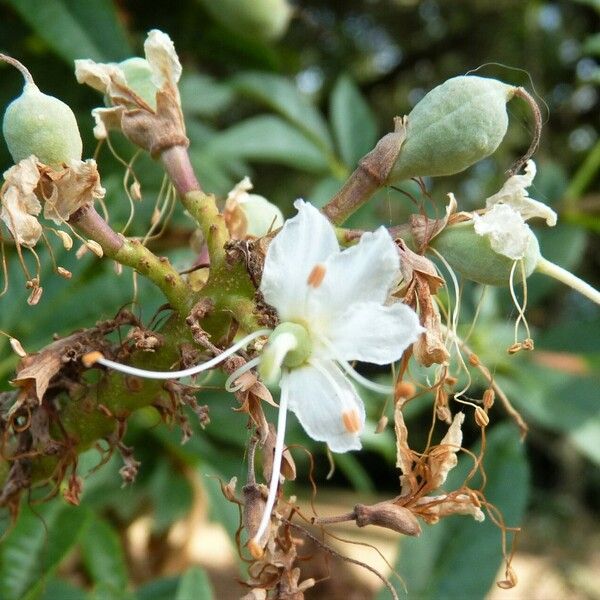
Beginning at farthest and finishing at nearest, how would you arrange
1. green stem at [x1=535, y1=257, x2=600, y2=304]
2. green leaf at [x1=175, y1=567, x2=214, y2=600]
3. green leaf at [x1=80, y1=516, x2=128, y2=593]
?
green leaf at [x1=80, y1=516, x2=128, y2=593] → green leaf at [x1=175, y1=567, x2=214, y2=600] → green stem at [x1=535, y1=257, x2=600, y2=304]

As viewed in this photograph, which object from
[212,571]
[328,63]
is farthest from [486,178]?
[212,571]

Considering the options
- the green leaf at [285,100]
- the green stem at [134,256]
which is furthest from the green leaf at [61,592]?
the green leaf at [285,100]

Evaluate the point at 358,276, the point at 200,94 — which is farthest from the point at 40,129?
the point at 200,94

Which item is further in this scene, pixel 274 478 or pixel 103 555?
pixel 103 555

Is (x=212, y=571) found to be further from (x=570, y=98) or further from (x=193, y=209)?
(x=193, y=209)

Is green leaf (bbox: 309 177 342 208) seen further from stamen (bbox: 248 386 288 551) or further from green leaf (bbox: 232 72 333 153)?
stamen (bbox: 248 386 288 551)

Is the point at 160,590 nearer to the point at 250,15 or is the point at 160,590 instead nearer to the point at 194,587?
the point at 194,587

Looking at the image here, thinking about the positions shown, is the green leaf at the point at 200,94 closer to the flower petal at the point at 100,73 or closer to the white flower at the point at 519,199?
the flower petal at the point at 100,73

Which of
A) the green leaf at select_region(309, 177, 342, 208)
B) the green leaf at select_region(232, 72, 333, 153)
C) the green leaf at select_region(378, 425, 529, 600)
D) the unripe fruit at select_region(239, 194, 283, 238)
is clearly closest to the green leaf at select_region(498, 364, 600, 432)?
the green leaf at select_region(378, 425, 529, 600)
